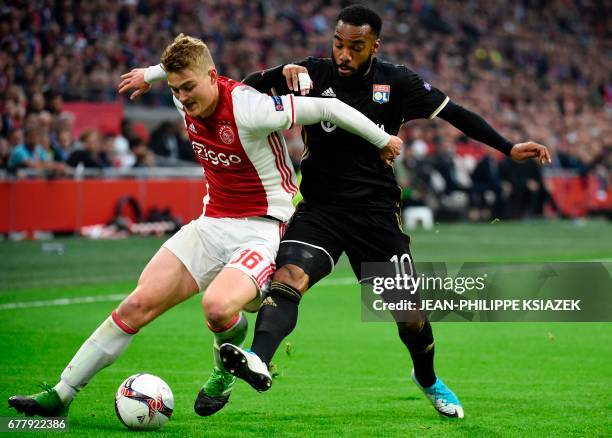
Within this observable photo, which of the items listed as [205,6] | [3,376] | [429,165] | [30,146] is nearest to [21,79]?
[30,146]

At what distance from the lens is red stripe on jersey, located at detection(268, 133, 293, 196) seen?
255 inches

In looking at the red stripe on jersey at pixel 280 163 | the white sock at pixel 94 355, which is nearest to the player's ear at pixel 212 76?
the red stripe on jersey at pixel 280 163

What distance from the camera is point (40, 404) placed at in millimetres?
6184

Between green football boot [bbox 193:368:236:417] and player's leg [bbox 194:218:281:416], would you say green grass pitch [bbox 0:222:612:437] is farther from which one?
player's leg [bbox 194:218:281:416]

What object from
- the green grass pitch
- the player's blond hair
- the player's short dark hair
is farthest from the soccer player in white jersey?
the player's short dark hair

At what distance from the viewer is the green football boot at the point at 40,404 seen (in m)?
6.17

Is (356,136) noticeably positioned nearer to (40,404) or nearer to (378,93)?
(378,93)

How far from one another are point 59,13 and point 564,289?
1359 cm

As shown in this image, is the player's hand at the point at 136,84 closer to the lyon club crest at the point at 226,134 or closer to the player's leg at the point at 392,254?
the lyon club crest at the point at 226,134

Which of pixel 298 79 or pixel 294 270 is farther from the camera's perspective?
pixel 298 79

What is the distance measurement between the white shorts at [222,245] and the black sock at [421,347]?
0.97 metres

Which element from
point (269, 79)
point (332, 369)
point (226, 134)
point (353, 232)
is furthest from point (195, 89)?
point (332, 369)

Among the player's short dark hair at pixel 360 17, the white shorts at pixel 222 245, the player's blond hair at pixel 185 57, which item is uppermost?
the player's short dark hair at pixel 360 17

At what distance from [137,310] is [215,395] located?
782 mm
